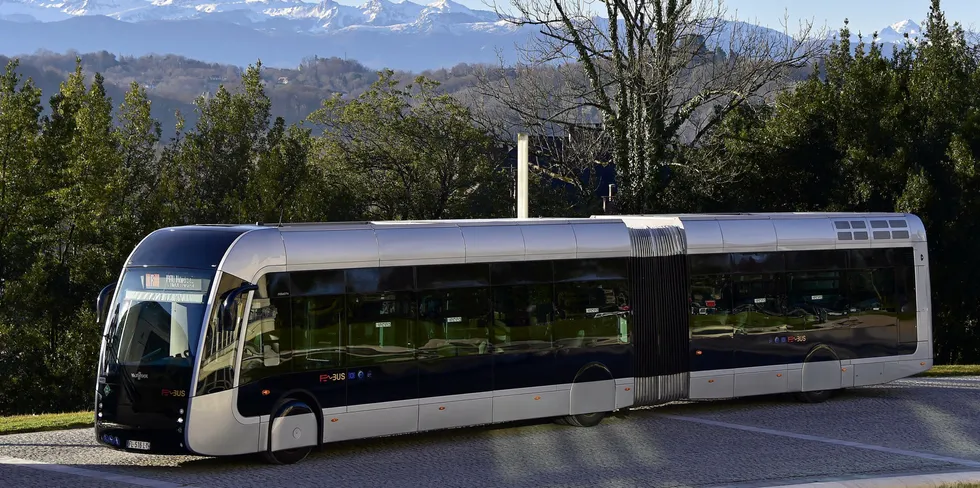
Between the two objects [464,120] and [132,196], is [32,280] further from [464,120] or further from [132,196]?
[464,120]

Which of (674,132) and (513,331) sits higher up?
(674,132)

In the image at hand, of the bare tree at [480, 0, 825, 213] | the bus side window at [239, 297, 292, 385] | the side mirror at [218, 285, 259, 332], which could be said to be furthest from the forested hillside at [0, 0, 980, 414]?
the side mirror at [218, 285, 259, 332]

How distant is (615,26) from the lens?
3941 centimetres

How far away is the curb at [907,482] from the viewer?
1216 cm

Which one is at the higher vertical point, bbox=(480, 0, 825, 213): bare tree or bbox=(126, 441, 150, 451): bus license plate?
bbox=(480, 0, 825, 213): bare tree

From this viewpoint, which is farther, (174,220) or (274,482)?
(174,220)

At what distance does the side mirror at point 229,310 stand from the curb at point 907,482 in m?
5.98

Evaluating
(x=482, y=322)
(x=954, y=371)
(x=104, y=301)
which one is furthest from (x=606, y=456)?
(x=954, y=371)

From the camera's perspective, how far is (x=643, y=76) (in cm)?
3694

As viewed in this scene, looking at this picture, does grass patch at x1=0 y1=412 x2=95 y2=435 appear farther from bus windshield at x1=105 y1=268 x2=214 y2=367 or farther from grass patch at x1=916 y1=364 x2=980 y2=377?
grass patch at x1=916 y1=364 x2=980 y2=377

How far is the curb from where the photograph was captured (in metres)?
12.2

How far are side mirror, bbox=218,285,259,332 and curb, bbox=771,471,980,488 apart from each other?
5.98 meters

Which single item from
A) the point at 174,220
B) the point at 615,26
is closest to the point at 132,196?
the point at 174,220

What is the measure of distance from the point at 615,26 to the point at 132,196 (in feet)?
56.5
